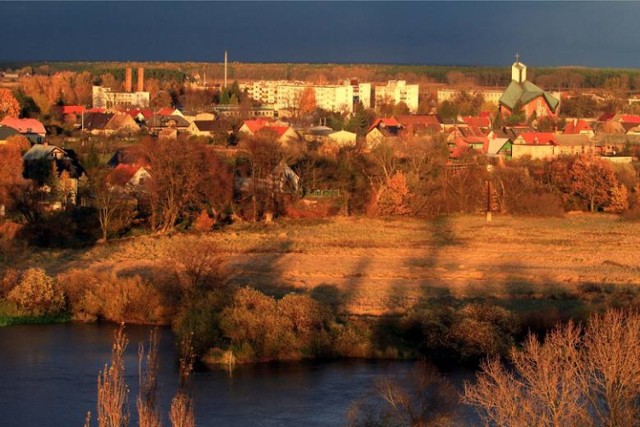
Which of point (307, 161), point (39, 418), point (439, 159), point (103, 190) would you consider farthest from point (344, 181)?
point (39, 418)

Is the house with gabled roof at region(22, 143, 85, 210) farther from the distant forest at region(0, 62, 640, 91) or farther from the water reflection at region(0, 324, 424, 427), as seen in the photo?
the distant forest at region(0, 62, 640, 91)

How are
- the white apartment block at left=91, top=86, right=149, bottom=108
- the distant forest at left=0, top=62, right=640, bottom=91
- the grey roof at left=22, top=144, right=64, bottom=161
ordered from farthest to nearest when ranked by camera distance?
the distant forest at left=0, top=62, right=640, bottom=91 < the white apartment block at left=91, top=86, right=149, bottom=108 < the grey roof at left=22, top=144, right=64, bottom=161

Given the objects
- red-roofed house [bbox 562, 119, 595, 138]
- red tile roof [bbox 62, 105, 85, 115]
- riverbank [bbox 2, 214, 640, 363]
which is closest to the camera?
riverbank [bbox 2, 214, 640, 363]

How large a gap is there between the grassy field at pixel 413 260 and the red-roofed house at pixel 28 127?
30.5 ft

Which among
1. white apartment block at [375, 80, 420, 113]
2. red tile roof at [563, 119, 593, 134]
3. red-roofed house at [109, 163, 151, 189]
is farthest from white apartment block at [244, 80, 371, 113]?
red-roofed house at [109, 163, 151, 189]

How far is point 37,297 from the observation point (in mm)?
10750

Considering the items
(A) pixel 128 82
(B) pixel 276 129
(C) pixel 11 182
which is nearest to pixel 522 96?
(B) pixel 276 129

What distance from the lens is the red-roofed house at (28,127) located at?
23547mm

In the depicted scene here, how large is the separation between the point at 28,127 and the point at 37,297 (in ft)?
47.6

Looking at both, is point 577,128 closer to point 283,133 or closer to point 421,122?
point 421,122

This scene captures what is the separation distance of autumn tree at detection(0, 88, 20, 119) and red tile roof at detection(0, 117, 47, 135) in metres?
2.09

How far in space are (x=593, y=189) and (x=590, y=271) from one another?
5.63 metres

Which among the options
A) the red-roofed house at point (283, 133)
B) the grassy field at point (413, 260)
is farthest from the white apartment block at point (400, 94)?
the grassy field at point (413, 260)

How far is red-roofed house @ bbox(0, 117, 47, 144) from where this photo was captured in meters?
23.5
